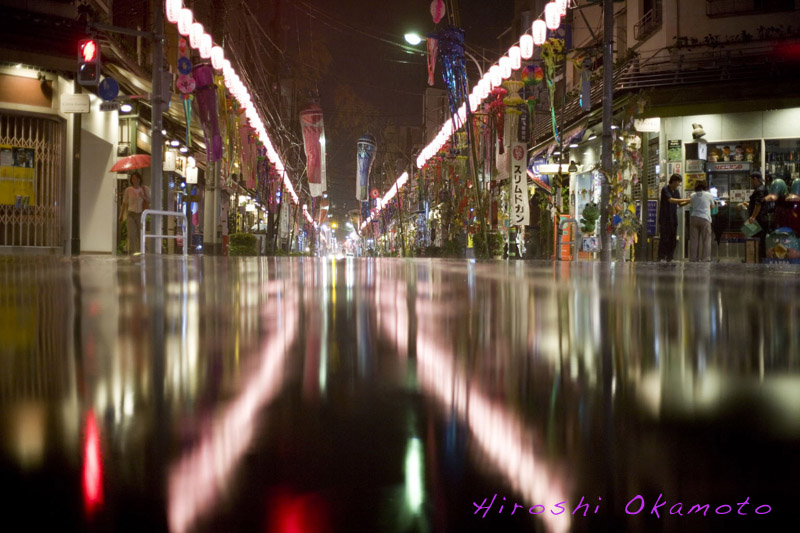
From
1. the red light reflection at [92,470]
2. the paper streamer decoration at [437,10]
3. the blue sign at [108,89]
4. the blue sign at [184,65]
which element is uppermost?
the paper streamer decoration at [437,10]

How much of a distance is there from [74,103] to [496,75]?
7.95 meters

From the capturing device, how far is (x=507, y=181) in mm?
14297

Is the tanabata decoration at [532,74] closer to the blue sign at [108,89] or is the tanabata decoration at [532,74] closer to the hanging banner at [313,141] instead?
the blue sign at [108,89]

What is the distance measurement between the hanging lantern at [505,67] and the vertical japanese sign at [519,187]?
1.63 m

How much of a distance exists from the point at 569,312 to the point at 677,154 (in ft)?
46.4

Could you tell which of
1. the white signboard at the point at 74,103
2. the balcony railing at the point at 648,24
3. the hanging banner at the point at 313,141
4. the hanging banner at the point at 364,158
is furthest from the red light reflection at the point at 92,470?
the hanging banner at the point at 364,158

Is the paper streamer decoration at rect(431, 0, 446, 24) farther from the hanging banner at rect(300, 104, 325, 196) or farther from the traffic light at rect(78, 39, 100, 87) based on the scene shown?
the hanging banner at rect(300, 104, 325, 196)

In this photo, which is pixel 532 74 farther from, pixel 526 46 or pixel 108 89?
pixel 108 89

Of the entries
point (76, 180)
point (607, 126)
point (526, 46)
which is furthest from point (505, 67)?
point (76, 180)

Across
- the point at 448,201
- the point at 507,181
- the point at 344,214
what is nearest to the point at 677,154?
the point at 507,181

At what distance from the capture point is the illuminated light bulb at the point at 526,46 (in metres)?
12.0

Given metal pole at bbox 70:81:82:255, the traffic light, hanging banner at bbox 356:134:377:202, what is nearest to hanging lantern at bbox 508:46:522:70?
the traffic light

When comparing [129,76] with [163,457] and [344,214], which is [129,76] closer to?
[163,457]

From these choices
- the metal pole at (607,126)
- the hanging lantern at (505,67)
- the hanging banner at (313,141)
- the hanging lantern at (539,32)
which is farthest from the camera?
the hanging banner at (313,141)
